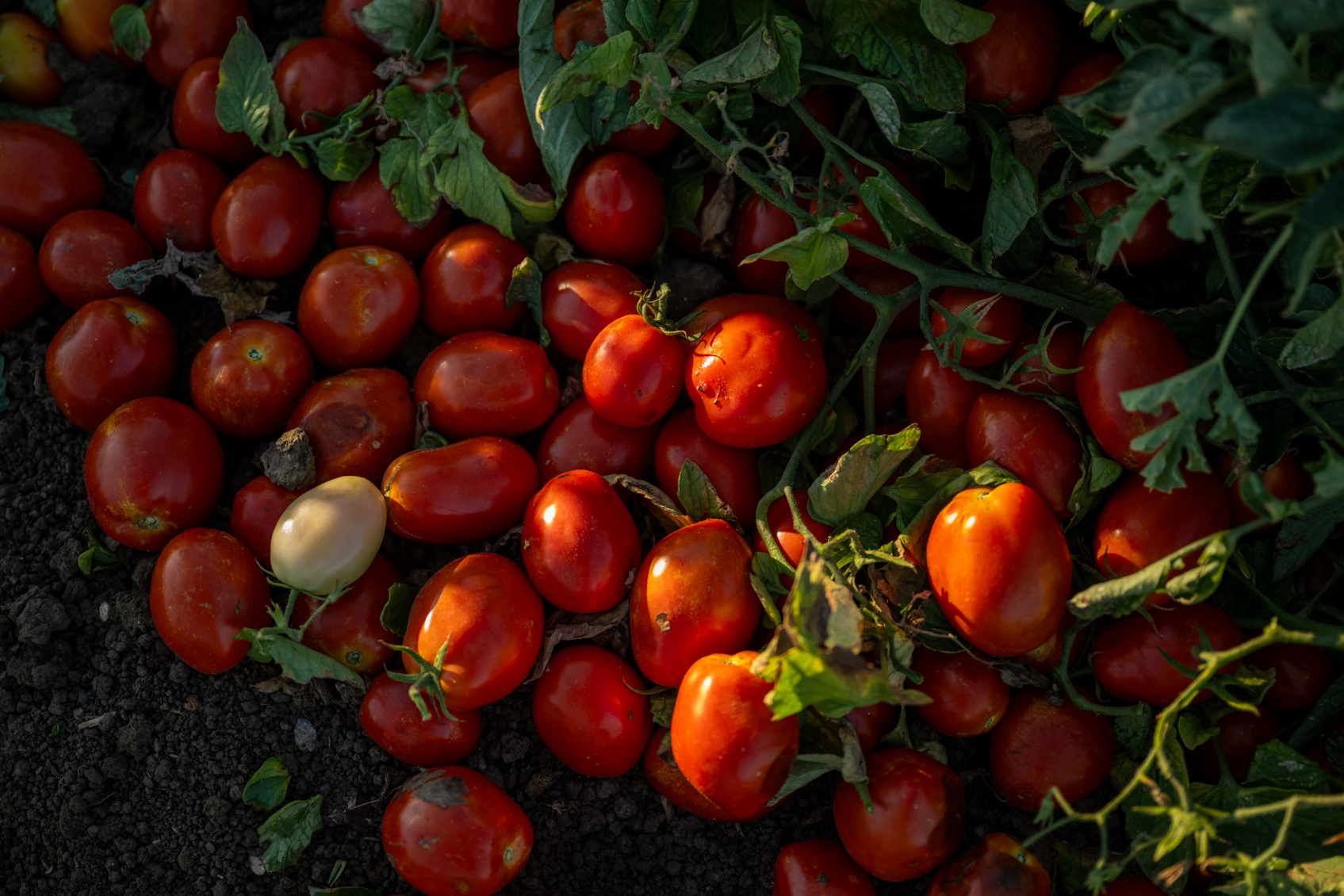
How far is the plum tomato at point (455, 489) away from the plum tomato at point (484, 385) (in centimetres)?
6

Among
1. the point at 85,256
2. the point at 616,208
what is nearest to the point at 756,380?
the point at 616,208

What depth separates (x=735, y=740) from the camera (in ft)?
3.98

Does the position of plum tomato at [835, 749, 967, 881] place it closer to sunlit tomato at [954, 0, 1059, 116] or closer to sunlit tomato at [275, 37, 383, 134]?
sunlit tomato at [954, 0, 1059, 116]

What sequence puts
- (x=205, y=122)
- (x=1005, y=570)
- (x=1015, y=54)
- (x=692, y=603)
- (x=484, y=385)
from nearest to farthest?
(x=1005, y=570), (x=692, y=603), (x=1015, y=54), (x=484, y=385), (x=205, y=122)

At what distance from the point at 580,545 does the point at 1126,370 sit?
825 millimetres

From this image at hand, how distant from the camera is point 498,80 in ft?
5.51

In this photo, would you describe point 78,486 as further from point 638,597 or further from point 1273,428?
point 1273,428

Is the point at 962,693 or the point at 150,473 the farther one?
the point at 150,473

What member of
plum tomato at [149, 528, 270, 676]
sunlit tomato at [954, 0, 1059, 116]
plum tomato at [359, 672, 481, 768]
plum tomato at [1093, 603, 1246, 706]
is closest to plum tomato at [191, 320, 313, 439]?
plum tomato at [149, 528, 270, 676]

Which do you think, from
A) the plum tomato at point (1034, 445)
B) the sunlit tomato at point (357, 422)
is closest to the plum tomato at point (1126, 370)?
the plum tomato at point (1034, 445)

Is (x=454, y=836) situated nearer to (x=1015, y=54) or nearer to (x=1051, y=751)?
(x=1051, y=751)

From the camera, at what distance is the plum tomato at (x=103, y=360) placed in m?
1.57

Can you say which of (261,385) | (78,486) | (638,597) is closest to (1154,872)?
(638,597)

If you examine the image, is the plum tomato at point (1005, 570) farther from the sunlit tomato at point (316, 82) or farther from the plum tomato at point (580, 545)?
the sunlit tomato at point (316, 82)
